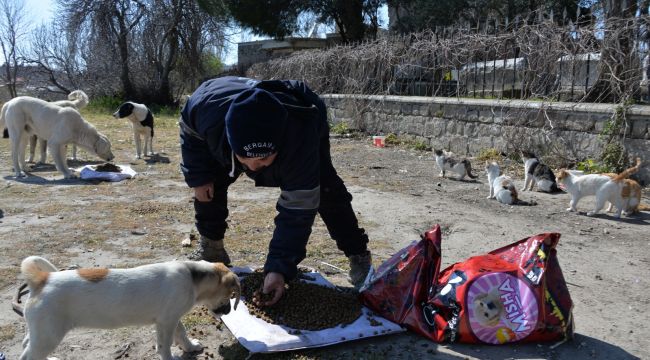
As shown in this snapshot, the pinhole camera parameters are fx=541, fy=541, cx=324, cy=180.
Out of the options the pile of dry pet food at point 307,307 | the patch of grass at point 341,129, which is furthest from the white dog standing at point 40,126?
the patch of grass at point 341,129

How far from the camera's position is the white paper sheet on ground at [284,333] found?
3266mm

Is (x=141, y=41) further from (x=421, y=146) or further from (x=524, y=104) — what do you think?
(x=524, y=104)

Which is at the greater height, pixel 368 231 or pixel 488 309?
pixel 488 309

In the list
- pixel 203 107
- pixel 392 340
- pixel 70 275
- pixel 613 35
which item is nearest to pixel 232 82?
pixel 203 107

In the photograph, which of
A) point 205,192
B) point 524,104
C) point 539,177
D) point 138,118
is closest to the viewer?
point 205,192

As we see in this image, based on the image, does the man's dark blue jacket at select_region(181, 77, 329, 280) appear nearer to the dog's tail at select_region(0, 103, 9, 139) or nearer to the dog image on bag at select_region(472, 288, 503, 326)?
the dog image on bag at select_region(472, 288, 503, 326)

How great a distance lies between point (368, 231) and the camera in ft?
19.9

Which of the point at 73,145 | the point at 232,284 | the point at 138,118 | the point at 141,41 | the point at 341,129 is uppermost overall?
the point at 141,41

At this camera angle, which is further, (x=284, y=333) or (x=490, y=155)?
(x=490, y=155)

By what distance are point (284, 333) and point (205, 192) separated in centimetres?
123

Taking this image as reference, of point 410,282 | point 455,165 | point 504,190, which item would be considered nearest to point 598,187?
point 504,190

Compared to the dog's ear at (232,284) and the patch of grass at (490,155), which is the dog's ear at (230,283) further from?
the patch of grass at (490,155)

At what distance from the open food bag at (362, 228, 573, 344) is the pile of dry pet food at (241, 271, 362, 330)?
317 mm

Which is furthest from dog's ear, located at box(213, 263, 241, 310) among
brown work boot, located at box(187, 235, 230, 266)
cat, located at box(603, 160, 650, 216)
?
cat, located at box(603, 160, 650, 216)
